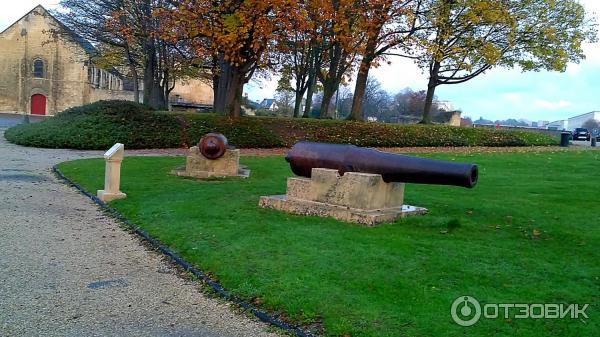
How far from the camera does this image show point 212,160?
1520 centimetres

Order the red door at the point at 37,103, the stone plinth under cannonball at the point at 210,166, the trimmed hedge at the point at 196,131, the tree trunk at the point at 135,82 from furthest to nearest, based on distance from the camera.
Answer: the red door at the point at 37,103
the tree trunk at the point at 135,82
the trimmed hedge at the point at 196,131
the stone plinth under cannonball at the point at 210,166

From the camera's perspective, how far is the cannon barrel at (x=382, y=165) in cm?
767

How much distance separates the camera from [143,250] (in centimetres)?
732

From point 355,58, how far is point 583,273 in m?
25.5

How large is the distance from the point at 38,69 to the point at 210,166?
186ft

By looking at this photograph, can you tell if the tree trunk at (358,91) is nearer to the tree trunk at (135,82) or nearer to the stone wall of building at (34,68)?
the tree trunk at (135,82)

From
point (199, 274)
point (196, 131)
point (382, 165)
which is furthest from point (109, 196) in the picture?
point (196, 131)

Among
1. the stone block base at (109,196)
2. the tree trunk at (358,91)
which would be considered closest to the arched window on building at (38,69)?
the tree trunk at (358,91)

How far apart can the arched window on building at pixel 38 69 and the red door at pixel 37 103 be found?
86.7 inches

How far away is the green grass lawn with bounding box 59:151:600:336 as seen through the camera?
15.7ft

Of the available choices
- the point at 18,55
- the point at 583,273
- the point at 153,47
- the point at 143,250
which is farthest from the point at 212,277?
the point at 18,55

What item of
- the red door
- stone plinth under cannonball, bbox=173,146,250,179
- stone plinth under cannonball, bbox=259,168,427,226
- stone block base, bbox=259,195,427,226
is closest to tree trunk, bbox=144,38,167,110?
stone plinth under cannonball, bbox=173,146,250,179

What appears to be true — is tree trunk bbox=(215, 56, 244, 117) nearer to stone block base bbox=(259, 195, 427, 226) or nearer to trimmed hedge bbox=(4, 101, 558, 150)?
trimmed hedge bbox=(4, 101, 558, 150)

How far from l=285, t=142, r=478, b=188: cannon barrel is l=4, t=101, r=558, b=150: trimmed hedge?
16.1 metres
